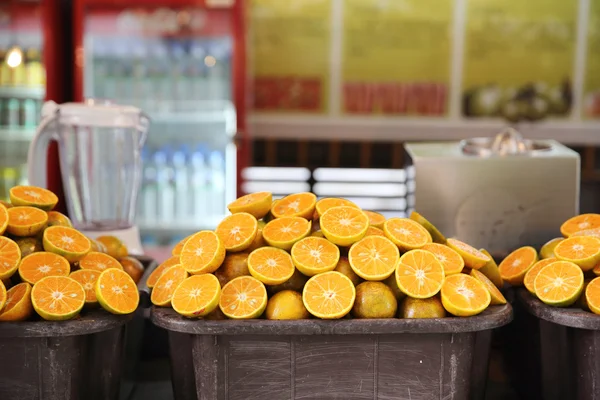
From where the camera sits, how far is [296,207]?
158 cm

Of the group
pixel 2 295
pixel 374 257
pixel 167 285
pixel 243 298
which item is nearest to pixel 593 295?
pixel 374 257

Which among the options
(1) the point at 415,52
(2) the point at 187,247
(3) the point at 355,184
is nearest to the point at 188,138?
(3) the point at 355,184

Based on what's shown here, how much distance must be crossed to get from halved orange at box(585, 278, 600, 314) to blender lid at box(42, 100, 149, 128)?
1529 millimetres

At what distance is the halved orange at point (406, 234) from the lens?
1.46m

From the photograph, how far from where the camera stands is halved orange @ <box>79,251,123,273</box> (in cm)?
154

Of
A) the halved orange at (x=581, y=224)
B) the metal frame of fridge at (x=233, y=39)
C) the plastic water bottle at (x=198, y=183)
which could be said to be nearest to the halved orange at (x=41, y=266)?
the halved orange at (x=581, y=224)

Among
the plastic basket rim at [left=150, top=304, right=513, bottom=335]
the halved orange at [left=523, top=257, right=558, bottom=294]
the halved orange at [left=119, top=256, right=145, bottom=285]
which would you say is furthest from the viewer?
the halved orange at [left=119, top=256, right=145, bottom=285]

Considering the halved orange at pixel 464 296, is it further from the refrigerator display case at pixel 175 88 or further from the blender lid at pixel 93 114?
the refrigerator display case at pixel 175 88

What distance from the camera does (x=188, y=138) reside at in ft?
14.7

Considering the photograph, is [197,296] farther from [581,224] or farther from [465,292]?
[581,224]

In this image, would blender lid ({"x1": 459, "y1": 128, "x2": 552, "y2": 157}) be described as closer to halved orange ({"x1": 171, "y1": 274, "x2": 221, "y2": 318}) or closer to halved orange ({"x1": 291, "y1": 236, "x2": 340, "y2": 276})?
halved orange ({"x1": 291, "y1": 236, "x2": 340, "y2": 276})

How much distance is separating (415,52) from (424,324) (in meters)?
3.69

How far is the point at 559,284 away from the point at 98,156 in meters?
1.84

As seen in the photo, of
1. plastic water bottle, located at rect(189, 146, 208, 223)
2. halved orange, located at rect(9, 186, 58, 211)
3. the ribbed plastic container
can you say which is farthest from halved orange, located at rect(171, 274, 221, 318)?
plastic water bottle, located at rect(189, 146, 208, 223)
